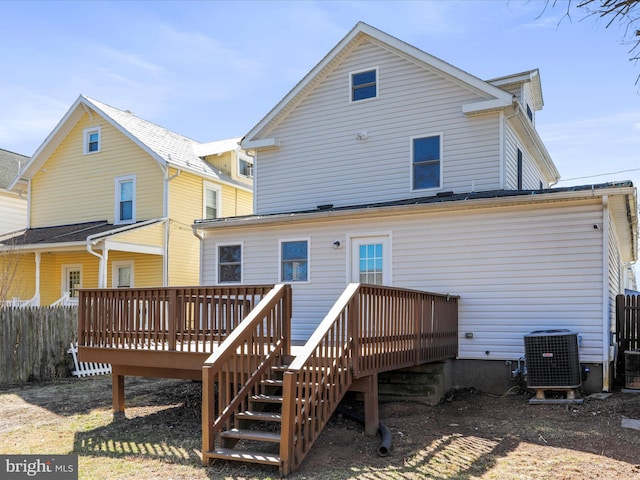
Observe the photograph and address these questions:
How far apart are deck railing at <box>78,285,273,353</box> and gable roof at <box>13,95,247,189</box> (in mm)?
10108

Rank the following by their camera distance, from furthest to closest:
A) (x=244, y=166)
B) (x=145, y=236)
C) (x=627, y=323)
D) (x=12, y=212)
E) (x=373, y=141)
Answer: (x=12, y=212), (x=244, y=166), (x=145, y=236), (x=373, y=141), (x=627, y=323)

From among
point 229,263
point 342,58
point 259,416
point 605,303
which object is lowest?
point 259,416

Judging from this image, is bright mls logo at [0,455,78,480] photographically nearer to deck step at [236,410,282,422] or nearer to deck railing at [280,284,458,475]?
deck step at [236,410,282,422]

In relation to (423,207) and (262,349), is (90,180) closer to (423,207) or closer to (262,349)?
(423,207)

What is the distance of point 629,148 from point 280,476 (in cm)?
2009

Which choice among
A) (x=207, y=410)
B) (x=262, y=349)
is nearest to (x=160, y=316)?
(x=262, y=349)

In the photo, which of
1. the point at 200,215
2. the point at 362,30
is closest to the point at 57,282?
the point at 200,215

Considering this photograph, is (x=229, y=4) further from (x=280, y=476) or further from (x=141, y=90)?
(x=141, y=90)

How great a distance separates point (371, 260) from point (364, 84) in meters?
4.84

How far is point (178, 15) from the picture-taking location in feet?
39.1

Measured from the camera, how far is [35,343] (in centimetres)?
1275

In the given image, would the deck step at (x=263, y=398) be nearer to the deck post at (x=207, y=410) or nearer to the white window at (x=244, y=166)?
the deck post at (x=207, y=410)

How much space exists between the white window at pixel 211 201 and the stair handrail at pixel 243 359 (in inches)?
509

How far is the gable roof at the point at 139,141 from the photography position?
61.7ft
